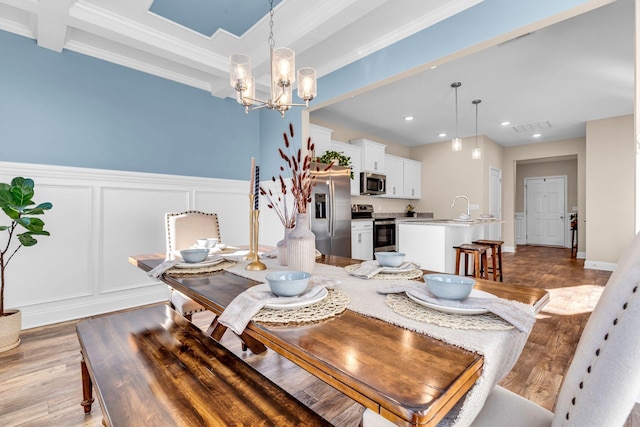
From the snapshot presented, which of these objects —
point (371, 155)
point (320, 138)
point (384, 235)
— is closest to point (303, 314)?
point (320, 138)

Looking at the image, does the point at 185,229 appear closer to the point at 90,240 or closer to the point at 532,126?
the point at 90,240

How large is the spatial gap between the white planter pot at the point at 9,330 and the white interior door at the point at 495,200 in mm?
7631

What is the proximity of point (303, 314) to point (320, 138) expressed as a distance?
13.5ft

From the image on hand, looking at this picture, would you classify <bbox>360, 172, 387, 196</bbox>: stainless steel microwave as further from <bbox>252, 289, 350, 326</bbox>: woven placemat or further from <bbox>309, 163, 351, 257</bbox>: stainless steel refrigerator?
<bbox>252, 289, 350, 326</bbox>: woven placemat

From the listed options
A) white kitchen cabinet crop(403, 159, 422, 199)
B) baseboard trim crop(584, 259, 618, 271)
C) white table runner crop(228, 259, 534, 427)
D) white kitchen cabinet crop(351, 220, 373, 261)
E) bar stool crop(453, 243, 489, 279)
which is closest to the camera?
white table runner crop(228, 259, 534, 427)

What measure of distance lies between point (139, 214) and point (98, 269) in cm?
66

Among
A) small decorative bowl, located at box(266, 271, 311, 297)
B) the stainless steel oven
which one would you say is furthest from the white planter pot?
the stainless steel oven

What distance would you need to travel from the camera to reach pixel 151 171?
3.37 meters

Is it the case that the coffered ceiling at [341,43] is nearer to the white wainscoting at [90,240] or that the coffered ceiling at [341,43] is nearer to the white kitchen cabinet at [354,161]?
the white kitchen cabinet at [354,161]

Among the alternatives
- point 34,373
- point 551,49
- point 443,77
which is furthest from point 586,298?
point 34,373

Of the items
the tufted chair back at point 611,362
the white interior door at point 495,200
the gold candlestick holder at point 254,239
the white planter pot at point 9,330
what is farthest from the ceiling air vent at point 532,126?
the white planter pot at point 9,330

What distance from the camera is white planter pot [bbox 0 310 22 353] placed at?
2.17m

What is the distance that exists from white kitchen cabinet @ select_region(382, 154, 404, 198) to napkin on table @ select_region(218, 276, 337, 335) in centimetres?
547

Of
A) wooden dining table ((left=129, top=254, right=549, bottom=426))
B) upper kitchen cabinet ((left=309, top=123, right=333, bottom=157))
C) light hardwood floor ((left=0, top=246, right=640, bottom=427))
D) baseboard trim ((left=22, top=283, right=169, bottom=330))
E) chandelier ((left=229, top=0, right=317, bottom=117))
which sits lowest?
light hardwood floor ((left=0, top=246, right=640, bottom=427))
